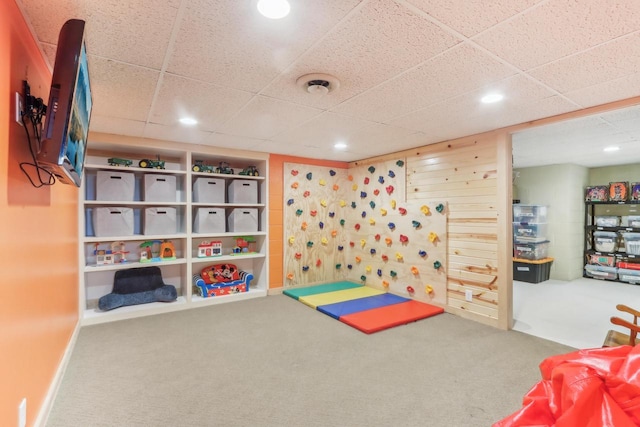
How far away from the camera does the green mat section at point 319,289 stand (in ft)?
16.0

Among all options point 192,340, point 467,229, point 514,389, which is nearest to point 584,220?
point 467,229

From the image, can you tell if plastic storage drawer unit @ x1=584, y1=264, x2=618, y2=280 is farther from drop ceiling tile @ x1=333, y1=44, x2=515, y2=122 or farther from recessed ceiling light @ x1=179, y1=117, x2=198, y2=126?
recessed ceiling light @ x1=179, y1=117, x2=198, y2=126

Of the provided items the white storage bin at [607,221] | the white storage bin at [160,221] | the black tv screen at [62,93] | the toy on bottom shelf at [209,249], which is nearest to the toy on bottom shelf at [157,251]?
the white storage bin at [160,221]

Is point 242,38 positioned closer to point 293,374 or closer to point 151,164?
point 293,374

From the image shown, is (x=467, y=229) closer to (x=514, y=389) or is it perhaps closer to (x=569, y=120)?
(x=569, y=120)

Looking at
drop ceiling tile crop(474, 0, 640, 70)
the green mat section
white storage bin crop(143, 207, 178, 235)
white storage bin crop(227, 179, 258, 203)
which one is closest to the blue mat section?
the green mat section

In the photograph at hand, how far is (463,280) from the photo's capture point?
12.9ft

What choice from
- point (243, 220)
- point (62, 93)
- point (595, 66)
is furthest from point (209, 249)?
point (595, 66)

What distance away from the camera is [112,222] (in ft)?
12.8

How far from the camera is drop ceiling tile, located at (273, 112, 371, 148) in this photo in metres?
3.20

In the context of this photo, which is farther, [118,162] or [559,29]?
[118,162]

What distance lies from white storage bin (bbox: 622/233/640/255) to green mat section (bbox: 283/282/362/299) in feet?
16.3

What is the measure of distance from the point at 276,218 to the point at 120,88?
299 cm

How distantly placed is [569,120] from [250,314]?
13.2 ft
